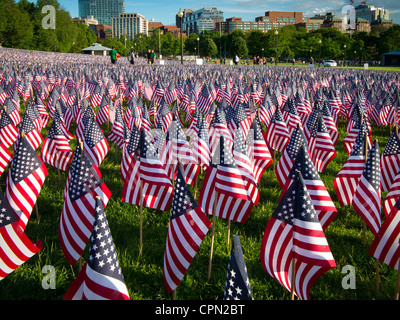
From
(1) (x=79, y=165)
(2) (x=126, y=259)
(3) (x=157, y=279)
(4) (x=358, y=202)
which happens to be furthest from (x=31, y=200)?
(4) (x=358, y=202)

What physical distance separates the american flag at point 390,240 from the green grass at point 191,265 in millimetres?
619

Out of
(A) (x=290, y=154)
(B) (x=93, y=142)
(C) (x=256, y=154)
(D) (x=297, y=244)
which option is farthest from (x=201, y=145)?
(D) (x=297, y=244)

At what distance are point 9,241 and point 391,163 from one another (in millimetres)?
6120

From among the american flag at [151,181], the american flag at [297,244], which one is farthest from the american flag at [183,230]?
the american flag at [151,181]

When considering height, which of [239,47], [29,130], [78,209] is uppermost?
[239,47]

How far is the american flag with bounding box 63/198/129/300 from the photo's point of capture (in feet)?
10.0

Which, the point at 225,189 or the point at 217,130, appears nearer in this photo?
the point at 225,189

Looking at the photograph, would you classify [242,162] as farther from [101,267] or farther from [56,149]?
[56,149]

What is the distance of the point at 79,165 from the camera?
180 inches

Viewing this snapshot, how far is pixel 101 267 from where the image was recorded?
10.0 ft

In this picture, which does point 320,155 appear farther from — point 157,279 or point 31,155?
point 31,155

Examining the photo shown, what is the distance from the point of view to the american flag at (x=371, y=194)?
4879mm

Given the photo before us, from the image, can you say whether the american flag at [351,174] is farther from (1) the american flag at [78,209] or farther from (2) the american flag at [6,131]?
(2) the american flag at [6,131]
